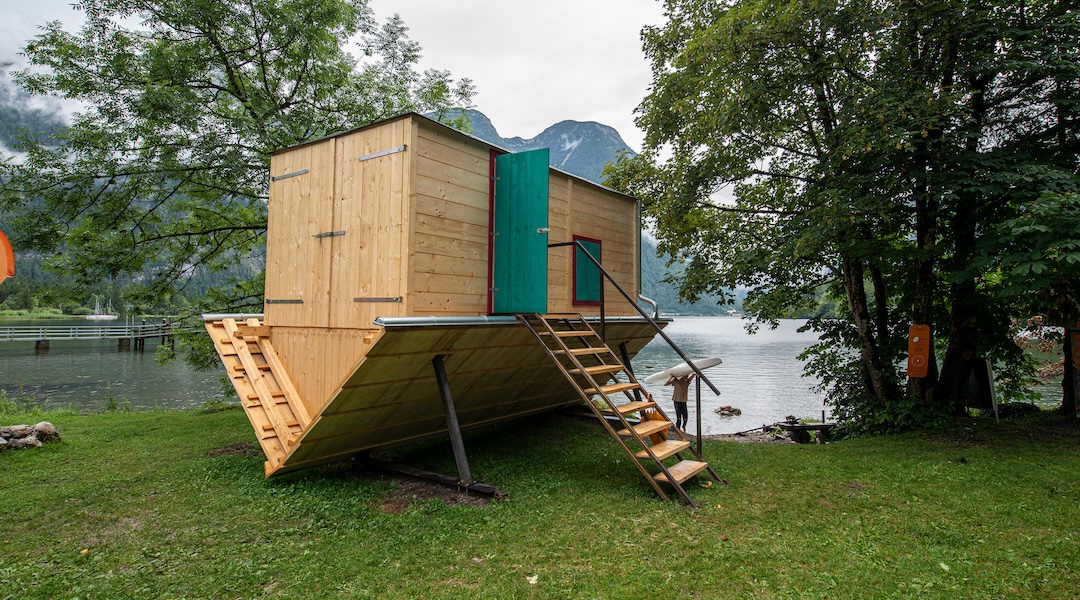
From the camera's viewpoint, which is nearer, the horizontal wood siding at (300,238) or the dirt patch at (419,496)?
the dirt patch at (419,496)

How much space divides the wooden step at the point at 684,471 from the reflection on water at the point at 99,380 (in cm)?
1580

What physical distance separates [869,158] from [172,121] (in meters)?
12.3

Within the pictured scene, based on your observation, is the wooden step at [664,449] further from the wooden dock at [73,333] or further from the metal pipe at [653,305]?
the wooden dock at [73,333]

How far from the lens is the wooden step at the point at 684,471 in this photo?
6.05 meters

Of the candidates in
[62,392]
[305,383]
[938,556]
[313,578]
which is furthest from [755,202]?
[62,392]

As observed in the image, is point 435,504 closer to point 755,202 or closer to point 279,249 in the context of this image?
point 279,249

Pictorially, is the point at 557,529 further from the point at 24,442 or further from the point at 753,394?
the point at 753,394

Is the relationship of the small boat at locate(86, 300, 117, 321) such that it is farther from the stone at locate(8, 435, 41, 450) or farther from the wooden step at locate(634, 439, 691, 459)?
the wooden step at locate(634, 439, 691, 459)

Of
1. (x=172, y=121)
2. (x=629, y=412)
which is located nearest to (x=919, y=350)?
(x=629, y=412)

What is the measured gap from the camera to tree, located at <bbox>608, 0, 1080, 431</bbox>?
747cm

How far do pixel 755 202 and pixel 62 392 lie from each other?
27.2m

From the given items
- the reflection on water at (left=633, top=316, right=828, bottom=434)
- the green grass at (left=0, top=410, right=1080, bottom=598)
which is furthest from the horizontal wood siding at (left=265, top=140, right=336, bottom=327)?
the reflection on water at (left=633, top=316, right=828, bottom=434)

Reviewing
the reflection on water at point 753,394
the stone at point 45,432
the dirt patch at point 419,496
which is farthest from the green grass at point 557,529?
the reflection on water at point 753,394

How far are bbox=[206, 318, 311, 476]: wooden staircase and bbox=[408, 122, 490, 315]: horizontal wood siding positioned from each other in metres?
2.18
